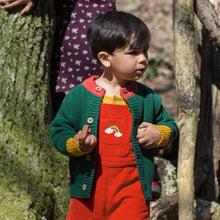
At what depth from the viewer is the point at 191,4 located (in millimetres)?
3127

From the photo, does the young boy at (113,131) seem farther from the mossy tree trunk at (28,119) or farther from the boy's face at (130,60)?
the mossy tree trunk at (28,119)

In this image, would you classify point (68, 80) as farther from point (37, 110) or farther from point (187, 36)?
point (187, 36)

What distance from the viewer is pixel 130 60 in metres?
2.12

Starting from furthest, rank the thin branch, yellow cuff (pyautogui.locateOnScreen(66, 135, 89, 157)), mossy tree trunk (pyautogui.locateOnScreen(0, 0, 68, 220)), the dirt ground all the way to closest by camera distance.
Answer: the dirt ground, the thin branch, mossy tree trunk (pyautogui.locateOnScreen(0, 0, 68, 220)), yellow cuff (pyautogui.locateOnScreen(66, 135, 89, 157))

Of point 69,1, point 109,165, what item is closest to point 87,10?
point 69,1

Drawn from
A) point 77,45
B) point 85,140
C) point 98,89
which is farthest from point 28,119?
point 85,140

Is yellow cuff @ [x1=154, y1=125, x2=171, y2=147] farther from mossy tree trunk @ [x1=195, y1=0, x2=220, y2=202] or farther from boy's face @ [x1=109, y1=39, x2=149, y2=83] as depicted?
mossy tree trunk @ [x1=195, y1=0, x2=220, y2=202]

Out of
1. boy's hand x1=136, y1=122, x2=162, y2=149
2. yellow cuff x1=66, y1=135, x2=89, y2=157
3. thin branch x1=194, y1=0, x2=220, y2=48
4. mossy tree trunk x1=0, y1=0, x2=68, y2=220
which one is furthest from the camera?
thin branch x1=194, y1=0, x2=220, y2=48

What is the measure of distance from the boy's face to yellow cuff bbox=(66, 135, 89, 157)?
437mm

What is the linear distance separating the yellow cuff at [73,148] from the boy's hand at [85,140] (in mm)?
26

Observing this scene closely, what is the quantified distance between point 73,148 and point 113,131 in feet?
0.75

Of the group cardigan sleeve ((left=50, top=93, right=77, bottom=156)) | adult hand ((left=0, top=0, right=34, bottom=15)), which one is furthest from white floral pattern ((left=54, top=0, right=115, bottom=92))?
cardigan sleeve ((left=50, top=93, right=77, bottom=156))

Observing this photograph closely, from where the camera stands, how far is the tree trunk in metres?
2.91

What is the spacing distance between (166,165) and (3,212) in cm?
164
